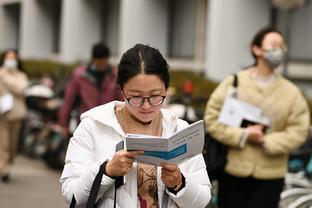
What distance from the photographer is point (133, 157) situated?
9.81 ft

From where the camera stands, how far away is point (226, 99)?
17.4ft

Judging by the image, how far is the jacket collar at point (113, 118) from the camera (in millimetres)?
3193

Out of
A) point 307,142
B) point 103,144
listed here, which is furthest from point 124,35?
point 103,144

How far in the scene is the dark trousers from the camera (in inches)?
208

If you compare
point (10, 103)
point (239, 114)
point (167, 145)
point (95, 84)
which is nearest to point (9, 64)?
point (10, 103)

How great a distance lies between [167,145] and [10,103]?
7.14 meters

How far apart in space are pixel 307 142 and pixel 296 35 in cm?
586

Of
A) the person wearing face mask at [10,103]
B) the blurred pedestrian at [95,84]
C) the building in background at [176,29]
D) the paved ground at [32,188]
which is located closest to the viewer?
the blurred pedestrian at [95,84]

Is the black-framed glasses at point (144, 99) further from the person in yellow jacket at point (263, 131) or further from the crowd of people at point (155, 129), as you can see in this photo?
the person in yellow jacket at point (263, 131)

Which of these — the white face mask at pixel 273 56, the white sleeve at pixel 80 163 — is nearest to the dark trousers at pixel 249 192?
the white face mask at pixel 273 56

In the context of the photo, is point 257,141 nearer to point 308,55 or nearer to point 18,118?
point 18,118

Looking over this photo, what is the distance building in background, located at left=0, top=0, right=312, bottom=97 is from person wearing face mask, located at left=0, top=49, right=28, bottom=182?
351cm

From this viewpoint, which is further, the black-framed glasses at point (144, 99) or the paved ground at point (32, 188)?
the paved ground at point (32, 188)

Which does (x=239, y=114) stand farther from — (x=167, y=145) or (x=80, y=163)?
(x=167, y=145)
